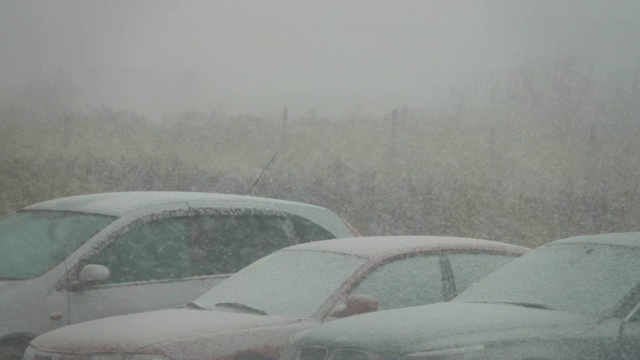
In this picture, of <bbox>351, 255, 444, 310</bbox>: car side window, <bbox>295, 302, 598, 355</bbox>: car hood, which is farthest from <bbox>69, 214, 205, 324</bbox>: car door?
<bbox>295, 302, 598, 355</bbox>: car hood

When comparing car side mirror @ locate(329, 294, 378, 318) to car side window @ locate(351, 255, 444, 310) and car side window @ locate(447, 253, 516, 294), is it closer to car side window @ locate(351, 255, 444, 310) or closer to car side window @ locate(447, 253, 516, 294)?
car side window @ locate(351, 255, 444, 310)

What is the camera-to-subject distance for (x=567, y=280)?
4.81 meters

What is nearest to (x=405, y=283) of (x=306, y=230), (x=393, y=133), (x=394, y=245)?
(x=394, y=245)

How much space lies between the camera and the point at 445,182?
9445 mm

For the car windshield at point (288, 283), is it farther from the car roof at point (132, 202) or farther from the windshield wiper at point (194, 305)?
the car roof at point (132, 202)

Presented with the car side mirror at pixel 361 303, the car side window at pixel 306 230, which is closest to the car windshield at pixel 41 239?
the car side window at pixel 306 230

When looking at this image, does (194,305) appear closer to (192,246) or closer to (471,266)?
(192,246)

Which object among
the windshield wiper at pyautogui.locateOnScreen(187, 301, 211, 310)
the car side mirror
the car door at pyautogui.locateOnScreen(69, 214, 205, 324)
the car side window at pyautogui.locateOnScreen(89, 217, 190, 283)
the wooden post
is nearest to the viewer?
the car side mirror

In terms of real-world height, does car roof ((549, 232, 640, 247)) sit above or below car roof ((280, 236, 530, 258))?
above

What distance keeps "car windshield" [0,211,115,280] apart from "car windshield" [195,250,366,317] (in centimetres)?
83

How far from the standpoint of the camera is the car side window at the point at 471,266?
540 cm

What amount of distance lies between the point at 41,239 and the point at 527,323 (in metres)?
2.94

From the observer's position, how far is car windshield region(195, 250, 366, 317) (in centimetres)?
509

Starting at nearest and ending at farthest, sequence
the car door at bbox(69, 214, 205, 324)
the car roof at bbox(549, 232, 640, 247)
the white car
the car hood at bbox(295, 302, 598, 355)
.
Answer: the car hood at bbox(295, 302, 598, 355) < the car roof at bbox(549, 232, 640, 247) < the white car < the car door at bbox(69, 214, 205, 324)
